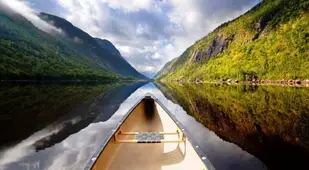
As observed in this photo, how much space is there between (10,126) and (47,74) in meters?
106

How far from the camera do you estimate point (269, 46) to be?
106875 millimetres

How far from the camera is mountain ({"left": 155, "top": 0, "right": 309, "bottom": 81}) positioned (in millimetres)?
78512

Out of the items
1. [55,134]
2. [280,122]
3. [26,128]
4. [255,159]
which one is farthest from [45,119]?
[280,122]

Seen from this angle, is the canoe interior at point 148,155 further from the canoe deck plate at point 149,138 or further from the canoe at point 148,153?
the canoe deck plate at point 149,138

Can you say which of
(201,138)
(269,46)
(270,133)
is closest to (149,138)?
(201,138)

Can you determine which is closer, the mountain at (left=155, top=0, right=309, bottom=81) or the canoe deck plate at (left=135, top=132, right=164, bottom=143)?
the canoe deck plate at (left=135, top=132, right=164, bottom=143)

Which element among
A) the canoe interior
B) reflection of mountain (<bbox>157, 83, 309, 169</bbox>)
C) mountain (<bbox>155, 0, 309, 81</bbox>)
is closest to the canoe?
the canoe interior

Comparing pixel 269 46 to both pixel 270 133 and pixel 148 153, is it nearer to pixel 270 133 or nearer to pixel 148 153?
pixel 270 133

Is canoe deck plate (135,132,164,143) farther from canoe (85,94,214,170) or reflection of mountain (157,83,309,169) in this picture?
reflection of mountain (157,83,309,169)

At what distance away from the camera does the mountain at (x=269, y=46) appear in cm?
7851

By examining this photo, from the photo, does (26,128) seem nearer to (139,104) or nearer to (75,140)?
(75,140)

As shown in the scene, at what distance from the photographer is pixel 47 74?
364 ft

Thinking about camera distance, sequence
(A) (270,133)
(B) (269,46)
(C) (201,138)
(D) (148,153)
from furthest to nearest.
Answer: (B) (269,46) < (A) (270,133) < (C) (201,138) < (D) (148,153)

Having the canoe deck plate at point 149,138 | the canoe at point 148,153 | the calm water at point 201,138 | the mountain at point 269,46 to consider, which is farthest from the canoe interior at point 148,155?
the mountain at point 269,46
